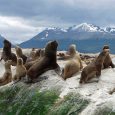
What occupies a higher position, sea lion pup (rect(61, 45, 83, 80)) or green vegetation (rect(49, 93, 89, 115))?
sea lion pup (rect(61, 45, 83, 80))

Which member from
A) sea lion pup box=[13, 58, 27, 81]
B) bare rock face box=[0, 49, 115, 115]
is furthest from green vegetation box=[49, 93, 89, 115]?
sea lion pup box=[13, 58, 27, 81]

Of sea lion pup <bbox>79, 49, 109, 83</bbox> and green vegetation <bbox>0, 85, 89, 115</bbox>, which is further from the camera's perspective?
sea lion pup <bbox>79, 49, 109, 83</bbox>

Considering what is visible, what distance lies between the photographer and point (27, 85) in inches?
893

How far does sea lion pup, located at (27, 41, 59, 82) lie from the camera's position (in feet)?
74.8

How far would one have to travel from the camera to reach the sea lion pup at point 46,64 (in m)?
22.8

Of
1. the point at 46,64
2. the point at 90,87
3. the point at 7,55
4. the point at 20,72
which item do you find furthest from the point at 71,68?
the point at 7,55

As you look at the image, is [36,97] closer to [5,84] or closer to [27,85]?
[27,85]

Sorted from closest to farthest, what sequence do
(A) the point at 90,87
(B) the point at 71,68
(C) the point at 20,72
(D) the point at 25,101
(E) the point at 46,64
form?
1. (A) the point at 90,87
2. (D) the point at 25,101
3. (B) the point at 71,68
4. (E) the point at 46,64
5. (C) the point at 20,72

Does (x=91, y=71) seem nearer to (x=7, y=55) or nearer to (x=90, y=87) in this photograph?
(x=90, y=87)

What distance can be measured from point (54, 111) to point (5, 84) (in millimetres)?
6470

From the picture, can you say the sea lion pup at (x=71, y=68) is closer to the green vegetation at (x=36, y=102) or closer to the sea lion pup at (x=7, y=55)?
the green vegetation at (x=36, y=102)

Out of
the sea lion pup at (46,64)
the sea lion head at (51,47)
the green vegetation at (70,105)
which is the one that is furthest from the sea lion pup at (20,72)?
the green vegetation at (70,105)

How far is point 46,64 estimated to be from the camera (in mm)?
23094

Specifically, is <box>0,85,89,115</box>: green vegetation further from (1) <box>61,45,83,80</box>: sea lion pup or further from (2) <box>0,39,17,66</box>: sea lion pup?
(2) <box>0,39,17,66</box>: sea lion pup
